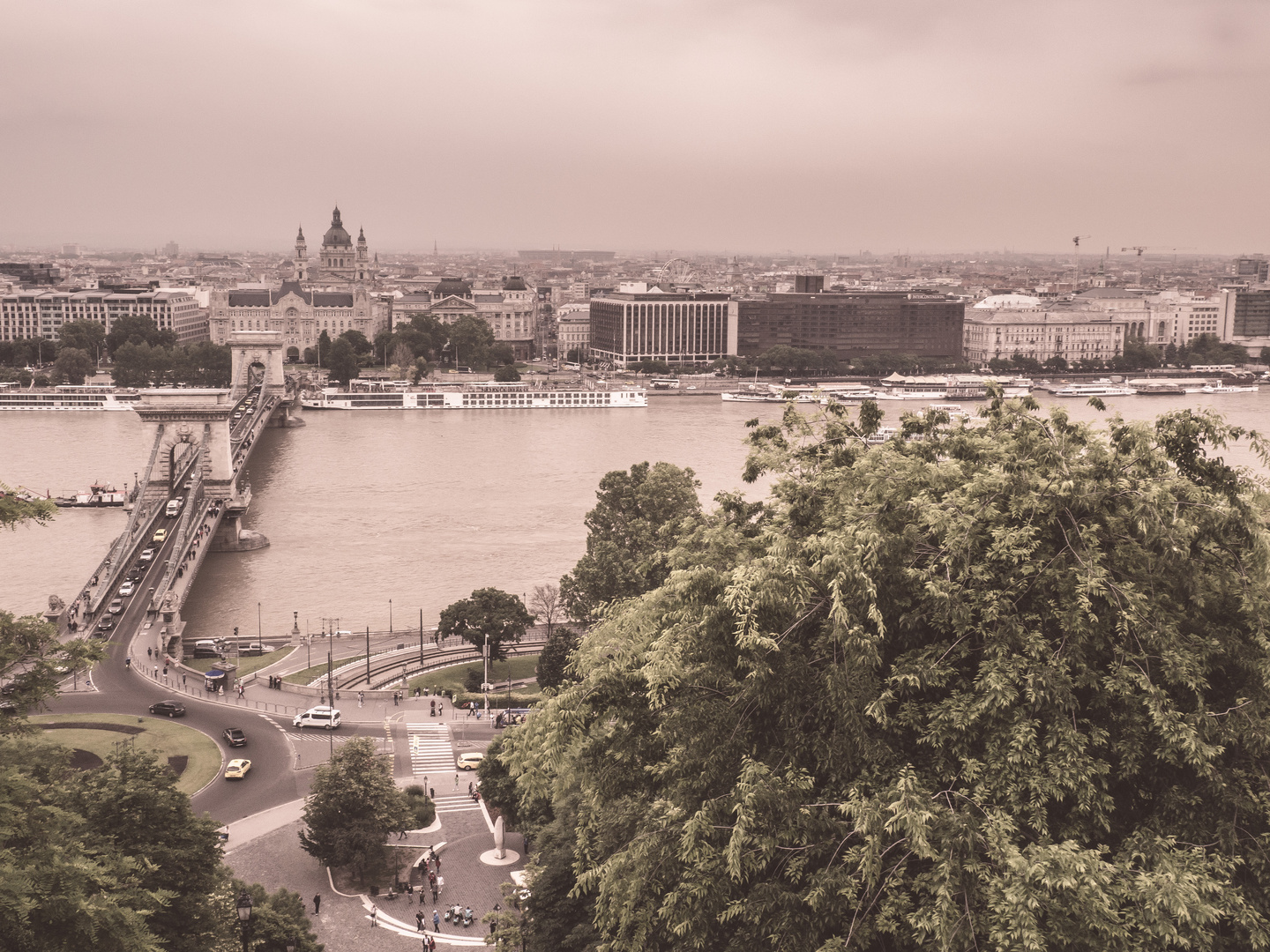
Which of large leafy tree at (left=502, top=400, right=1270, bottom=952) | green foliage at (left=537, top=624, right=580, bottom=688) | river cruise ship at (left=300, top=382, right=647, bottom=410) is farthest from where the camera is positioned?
river cruise ship at (left=300, top=382, right=647, bottom=410)

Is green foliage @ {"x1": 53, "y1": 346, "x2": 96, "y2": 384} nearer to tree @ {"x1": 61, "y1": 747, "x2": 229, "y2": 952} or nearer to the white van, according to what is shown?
the white van

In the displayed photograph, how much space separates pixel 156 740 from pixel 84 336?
43.1m

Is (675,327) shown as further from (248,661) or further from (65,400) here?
(248,661)

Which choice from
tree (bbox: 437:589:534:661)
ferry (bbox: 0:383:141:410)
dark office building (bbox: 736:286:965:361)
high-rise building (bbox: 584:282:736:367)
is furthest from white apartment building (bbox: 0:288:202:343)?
tree (bbox: 437:589:534:661)

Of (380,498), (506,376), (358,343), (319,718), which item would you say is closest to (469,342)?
(358,343)

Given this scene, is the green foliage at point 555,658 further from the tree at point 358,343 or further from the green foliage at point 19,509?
the tree at point 358,343

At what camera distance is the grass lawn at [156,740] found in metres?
10.8

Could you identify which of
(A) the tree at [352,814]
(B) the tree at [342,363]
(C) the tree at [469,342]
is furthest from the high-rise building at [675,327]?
(A) the tree at [352,814]

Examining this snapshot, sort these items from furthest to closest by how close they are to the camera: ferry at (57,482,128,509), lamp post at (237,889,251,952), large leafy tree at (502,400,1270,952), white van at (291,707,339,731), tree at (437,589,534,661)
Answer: ferry at (57,482,128,509) < tree at (437,589,534,661) < white van at (291,707,339,731) < lamp post at (237,889,251,952) < large leafy tree at (502,400,1270,952)

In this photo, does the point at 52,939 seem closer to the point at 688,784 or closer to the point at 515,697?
the point at 688,784

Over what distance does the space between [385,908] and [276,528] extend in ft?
47.2

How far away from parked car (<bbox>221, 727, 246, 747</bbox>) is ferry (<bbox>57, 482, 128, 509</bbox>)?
1443 cm

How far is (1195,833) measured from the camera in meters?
4.37

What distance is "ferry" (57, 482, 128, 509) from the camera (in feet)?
80.7
